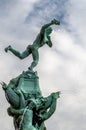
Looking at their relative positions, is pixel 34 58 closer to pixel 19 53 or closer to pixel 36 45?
pixel 36 45

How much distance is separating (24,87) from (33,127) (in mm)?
2659

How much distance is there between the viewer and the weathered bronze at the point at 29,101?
29.0 metres

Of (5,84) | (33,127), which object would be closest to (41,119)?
(33,127)

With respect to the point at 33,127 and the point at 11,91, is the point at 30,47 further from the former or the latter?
the point at 33,127

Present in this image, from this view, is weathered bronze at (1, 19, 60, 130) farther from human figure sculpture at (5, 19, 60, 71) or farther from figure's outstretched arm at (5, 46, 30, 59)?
figure's outstretched arm at (5, 46, 30, 59)

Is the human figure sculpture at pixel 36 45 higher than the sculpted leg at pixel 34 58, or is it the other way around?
the human figure sculpture at pixel 36 45

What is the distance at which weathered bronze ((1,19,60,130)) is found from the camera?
29047mm

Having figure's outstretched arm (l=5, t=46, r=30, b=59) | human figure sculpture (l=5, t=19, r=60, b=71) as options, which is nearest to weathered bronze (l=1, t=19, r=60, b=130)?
human figure sculpture (l=5, t=19, r=60, b=71)

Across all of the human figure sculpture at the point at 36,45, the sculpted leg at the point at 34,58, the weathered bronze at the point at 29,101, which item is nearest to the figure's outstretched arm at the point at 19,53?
the human figure sculpture at the point at 36,45

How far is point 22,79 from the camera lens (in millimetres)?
30234

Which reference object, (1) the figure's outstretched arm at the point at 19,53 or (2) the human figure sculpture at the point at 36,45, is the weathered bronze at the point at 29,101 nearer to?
(2) the human figure sculpture at the point at 36,45

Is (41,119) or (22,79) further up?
(22,79)

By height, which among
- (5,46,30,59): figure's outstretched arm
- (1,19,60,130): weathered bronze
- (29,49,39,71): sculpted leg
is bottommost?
(1,19,60,130): weathered bronze

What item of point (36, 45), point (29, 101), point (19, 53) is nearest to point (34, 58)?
point (36, 45)
